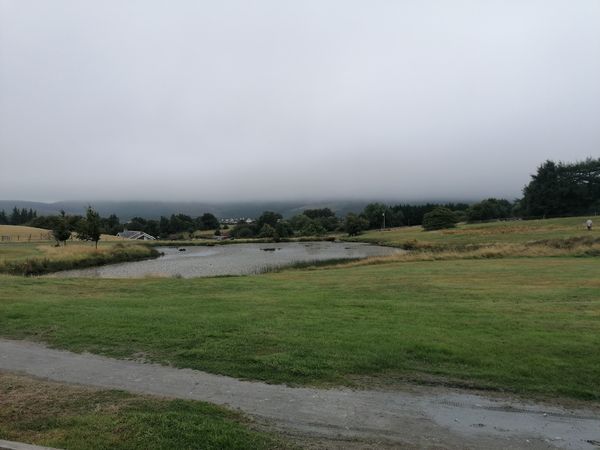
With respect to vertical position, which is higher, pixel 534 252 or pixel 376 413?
pixel 534 252

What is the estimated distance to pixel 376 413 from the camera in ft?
19.6

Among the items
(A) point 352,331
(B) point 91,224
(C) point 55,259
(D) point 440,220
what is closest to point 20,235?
(B) point 91,224

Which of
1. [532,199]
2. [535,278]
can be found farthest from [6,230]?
[532,199]

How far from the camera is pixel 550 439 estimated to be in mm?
5371

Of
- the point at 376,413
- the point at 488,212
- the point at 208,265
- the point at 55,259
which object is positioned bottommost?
the point at 208,265

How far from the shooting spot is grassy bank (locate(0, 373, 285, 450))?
498cm

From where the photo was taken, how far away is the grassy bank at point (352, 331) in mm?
7496

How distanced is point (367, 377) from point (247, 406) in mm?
2190

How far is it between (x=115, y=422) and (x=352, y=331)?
5672 millimetres

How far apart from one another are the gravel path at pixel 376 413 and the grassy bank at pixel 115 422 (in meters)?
0.43

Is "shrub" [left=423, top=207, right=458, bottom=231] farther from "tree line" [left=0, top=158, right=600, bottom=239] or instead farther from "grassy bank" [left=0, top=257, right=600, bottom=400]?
"grassy bank" [left=0, top=257, right=600, bottom=400]

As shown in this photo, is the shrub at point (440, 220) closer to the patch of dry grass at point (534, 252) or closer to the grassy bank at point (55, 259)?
the patch of dry grass at point (534, 252)

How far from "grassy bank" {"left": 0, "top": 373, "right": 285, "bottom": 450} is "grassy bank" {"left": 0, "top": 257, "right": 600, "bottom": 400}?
5.58 feet

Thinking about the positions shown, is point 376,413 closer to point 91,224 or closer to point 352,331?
point 352,331
